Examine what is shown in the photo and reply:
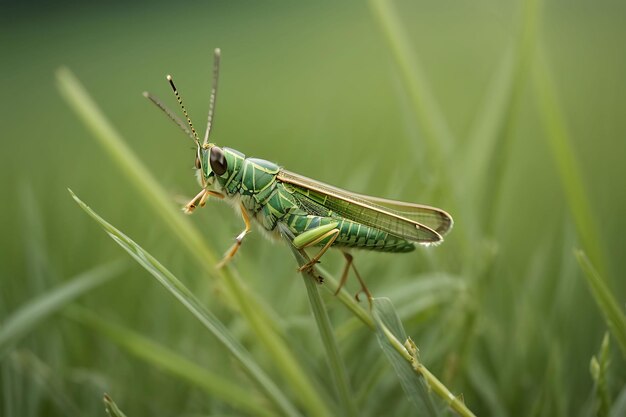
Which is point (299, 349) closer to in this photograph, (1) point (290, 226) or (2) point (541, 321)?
(1) point (290, 226)

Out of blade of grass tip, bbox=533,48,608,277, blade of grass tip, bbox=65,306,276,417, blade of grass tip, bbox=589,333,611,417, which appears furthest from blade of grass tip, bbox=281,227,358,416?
blade of grass tip, bbox=533,48,608,277

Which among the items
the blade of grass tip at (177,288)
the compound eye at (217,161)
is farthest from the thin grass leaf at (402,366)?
the compound eye at (217,161)

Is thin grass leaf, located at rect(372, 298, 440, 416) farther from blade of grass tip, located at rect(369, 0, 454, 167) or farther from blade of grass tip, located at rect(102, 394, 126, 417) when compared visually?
blade of grass tip, located at rect(369, 0, 454, 167)

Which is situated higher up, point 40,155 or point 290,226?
point 40,155

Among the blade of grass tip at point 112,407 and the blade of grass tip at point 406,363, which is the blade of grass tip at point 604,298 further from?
the blade of grass tip at point 112,407

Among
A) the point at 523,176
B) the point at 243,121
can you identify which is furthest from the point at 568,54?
the point at 243,121

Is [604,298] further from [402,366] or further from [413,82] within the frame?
[413,82]

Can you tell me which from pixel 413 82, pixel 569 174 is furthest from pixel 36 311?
pixel 569 174
